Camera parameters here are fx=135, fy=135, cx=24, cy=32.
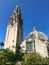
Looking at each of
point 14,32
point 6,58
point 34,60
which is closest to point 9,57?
point 6,58

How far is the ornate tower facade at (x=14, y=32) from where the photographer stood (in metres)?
40.9

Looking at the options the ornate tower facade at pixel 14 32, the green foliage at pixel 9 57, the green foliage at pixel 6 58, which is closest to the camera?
the green foliage at pixel 6 58

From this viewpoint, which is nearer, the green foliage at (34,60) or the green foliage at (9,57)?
the green foliage at (34,60)

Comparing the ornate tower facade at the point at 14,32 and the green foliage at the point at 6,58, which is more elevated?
the ornate tower facade at the point at 14,32

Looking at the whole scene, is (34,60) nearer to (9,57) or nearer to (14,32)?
(9,57)

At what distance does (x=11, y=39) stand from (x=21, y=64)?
1490 cm

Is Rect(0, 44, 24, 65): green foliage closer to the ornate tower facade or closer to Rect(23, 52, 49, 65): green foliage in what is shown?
Rect(23, 52, 49, 65): green foliage

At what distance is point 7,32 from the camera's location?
4459 centimetres

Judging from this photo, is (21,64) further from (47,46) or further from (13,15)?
(13,15)

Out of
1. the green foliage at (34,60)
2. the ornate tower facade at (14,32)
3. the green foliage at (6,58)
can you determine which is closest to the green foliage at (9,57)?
the green foliage at (6,58)

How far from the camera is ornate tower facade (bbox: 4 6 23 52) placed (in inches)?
1612

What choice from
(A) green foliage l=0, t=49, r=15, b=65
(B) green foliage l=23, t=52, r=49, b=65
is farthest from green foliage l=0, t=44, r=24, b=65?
(B) green foliage l=23, t=52, r=49, b=65

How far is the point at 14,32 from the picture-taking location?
139 ft

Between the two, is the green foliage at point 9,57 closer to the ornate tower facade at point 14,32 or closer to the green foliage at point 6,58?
the green foliage at point 6,58
